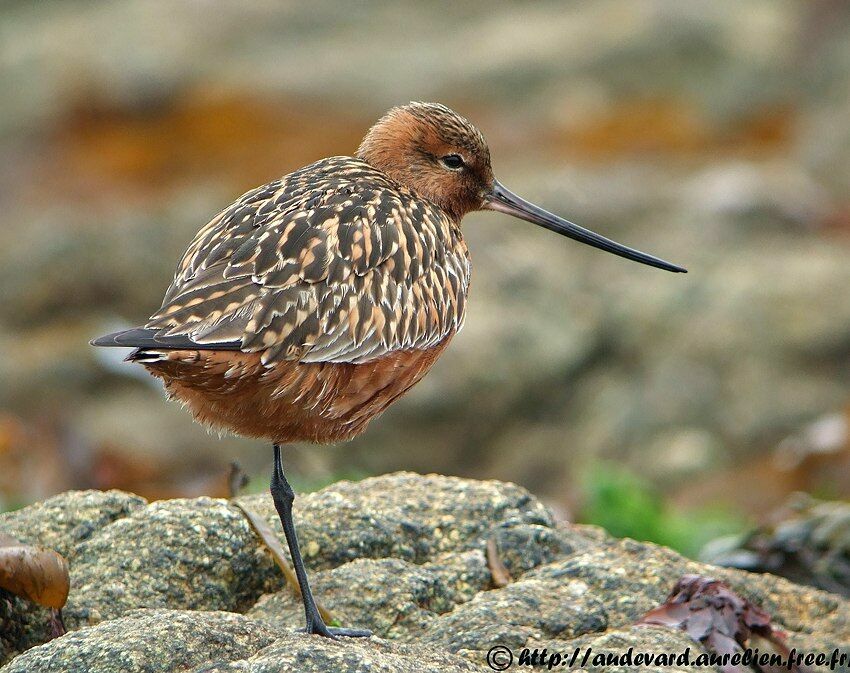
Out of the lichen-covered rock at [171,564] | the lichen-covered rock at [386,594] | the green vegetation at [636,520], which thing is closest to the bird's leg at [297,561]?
the lichen-covered rock at [386,594]

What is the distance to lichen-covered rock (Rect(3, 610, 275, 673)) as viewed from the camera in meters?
4.55

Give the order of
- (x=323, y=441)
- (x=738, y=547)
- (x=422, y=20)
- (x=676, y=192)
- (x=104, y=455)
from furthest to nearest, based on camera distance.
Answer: (x=422, y=20), (x=676, y=192), (x=104, y=455), (x=738, y=547), (x=323, y=441)

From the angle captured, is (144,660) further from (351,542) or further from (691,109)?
(691,109)

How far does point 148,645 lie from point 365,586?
118 cm

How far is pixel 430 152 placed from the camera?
22.9 ft

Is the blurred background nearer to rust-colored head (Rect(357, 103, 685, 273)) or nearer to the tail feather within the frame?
rust-colored head (Rect(357, 103, 685, 273))

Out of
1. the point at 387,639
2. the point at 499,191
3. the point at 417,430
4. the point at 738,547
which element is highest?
the point at 499,191

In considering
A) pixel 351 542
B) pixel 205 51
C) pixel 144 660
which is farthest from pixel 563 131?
pixel 144 660

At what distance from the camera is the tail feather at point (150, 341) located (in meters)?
4.78

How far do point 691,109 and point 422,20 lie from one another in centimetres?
356

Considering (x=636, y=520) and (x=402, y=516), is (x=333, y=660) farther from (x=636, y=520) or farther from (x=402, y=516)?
(x=636, y=520)

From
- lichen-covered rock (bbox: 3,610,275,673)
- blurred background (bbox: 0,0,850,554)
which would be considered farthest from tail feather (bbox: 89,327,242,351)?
blurred background (bbox: 0,0,850,554)

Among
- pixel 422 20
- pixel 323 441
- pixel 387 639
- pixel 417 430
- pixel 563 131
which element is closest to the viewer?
pixel 387 639

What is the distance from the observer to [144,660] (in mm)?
4578
